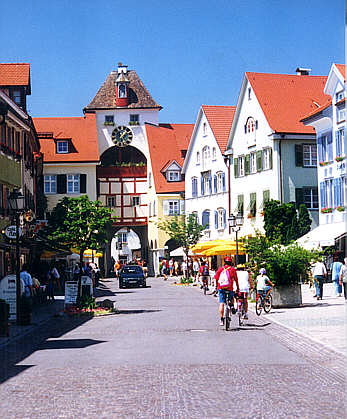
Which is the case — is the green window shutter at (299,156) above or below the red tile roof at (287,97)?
below

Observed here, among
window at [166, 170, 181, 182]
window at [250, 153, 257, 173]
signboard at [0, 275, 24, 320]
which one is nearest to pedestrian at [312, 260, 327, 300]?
signboard at [0, 275, 24, 320]

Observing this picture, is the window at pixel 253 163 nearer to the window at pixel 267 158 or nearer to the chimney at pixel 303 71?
the window at pixel 267 158

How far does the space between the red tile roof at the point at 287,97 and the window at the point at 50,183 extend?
85.1ft

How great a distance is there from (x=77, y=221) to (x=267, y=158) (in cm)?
1516

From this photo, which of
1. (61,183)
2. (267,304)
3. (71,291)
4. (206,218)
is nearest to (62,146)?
(61,183)

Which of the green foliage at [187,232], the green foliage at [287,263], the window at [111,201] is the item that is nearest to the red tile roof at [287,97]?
the green foliage at [187,232]

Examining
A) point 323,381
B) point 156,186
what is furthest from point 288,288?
point 156,186

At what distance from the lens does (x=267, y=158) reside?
59344 mm

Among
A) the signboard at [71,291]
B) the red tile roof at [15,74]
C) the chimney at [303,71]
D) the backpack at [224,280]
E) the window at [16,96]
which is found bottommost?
the signboard at [71,291]

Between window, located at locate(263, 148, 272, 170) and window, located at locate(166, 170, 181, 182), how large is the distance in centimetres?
2503

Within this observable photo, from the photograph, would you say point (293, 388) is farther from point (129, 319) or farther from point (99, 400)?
point (129, 319)

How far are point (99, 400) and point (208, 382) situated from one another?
1.93 metres

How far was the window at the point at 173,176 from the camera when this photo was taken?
84.1 metres

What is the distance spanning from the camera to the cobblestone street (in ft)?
30.7
